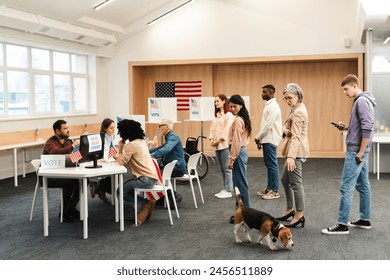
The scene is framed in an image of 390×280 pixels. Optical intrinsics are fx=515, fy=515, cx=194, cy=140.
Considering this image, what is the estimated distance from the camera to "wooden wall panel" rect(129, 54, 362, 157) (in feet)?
39.6

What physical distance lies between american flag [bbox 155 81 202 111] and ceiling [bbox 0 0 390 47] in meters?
1.60

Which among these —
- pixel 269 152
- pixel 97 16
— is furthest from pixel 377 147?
pixel 97 16

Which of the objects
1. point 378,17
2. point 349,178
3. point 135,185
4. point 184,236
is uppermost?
point 378,17

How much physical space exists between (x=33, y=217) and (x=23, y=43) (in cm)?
474

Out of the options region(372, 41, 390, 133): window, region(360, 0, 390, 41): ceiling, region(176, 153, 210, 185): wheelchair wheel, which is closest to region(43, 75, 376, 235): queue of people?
region(176, 153, 210, 185): wheelchair wheel

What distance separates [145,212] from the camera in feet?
18.9

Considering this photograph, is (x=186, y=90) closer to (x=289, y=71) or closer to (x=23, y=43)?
(x=289, y=71)

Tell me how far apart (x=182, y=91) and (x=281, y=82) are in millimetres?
2446

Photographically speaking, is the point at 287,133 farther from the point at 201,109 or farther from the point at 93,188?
the point at 201,109

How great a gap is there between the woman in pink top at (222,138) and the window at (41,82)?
176 inches

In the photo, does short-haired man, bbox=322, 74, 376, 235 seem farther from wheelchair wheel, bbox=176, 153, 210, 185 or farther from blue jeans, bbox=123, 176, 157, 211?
wheelchair wheel, bbox=176, 153, 210, 185

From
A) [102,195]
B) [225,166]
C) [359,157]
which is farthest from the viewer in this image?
[225,166]

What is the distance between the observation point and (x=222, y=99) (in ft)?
23.6

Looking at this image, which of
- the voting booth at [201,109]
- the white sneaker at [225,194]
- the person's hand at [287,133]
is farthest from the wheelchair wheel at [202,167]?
the person's hand at [287,133]
